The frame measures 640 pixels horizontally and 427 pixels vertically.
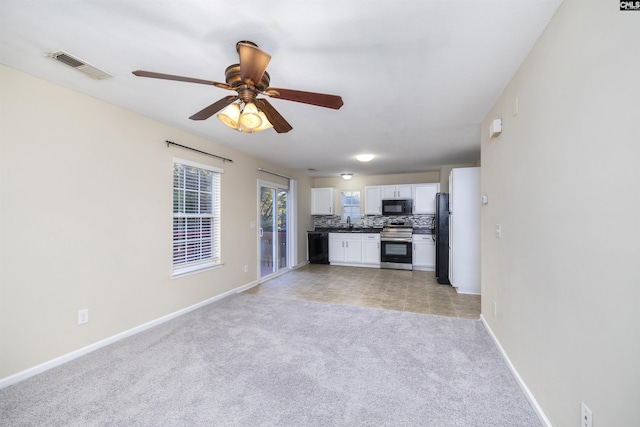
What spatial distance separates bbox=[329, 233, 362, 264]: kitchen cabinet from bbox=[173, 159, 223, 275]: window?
11.2 feet

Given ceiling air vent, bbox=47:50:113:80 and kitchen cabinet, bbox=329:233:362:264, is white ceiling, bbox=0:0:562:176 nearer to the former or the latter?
ceiling air vent, bbox=47:50:113:80

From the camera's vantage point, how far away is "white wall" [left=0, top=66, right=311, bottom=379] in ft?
6.77

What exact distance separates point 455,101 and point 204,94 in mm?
2354

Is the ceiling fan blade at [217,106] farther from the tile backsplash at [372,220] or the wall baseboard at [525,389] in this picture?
the tile backsplash at [372,220]

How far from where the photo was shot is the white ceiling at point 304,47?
145cm

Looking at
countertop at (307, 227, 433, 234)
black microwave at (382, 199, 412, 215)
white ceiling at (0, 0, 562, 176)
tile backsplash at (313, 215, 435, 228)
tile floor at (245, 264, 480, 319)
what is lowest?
→ tile floor at (245, 264, 480, 319)

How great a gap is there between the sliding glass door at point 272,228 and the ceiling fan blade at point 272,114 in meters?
3.09

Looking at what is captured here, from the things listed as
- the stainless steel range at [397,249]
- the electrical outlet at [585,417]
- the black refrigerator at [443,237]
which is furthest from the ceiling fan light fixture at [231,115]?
the stainless steel range at [397,249]

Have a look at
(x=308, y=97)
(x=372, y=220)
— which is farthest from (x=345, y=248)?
(x=308, y=97)

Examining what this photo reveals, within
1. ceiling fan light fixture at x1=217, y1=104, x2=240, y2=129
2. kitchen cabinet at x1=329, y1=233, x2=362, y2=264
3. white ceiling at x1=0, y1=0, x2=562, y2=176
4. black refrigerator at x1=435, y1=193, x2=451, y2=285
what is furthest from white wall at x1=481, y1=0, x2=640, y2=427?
kitchen cabinet at x1=329, y1=233, x2=362, y2=264

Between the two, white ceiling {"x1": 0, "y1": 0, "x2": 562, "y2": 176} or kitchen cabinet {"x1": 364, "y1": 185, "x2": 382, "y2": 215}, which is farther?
kitchen cabinet {"x1": 364, "y1": 185, "x2": 382, "y2": 215}

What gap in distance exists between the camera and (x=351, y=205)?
7.36m

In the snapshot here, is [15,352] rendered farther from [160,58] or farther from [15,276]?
A: [160,58]

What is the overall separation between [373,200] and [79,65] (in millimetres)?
5871
